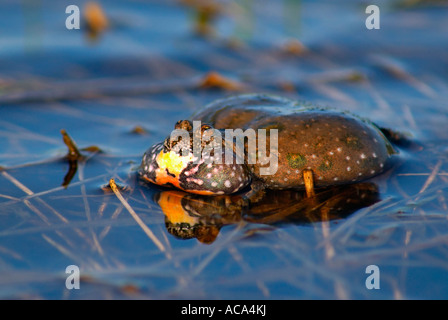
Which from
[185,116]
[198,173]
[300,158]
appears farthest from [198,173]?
[185,116]

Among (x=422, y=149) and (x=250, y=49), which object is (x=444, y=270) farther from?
(x=250, y=49)

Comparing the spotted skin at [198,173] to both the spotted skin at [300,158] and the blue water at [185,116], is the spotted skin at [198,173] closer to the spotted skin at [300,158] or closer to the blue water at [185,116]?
the spotted skin at [300,158]

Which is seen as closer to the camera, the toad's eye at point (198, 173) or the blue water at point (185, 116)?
the blue water at point (185, 116)

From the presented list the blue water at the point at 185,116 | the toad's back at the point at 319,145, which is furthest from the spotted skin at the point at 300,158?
the blue water at the point at 185,116

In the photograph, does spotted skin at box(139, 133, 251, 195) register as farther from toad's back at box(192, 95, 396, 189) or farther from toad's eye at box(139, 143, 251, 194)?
toad's back at box(192, 95, 396, 189)

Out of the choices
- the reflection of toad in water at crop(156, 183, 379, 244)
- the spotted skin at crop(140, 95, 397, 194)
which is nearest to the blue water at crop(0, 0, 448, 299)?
the reflection of toad in water at crop(156, 183, 379, 244)
